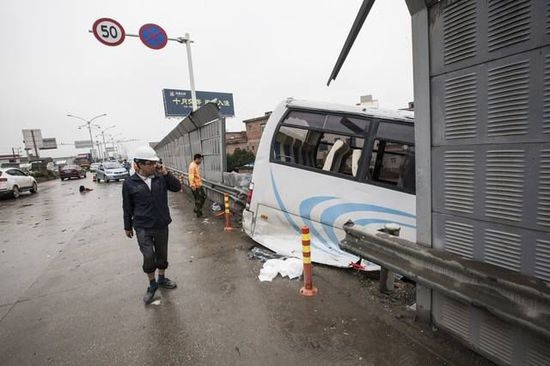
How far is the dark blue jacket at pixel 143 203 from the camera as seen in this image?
363 centimetres

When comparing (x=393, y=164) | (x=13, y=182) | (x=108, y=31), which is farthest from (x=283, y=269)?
(x=13, y=182)

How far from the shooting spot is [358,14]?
2.45m

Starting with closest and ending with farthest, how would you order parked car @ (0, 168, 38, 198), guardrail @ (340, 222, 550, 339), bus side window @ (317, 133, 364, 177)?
guardrail @ (340, 222, 550, 339) → bus side window @ (317, 133, 364, 177) → parked car @ (0, 168, 38, 198)

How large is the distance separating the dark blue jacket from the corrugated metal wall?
3.22 metres

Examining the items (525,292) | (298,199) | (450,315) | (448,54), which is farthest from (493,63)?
(298,199)

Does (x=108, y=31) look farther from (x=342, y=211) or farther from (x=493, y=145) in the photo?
(x=493, y=145)

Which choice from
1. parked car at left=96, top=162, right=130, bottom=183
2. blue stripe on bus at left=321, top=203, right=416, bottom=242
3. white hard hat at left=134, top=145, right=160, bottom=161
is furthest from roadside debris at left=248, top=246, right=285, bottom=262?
parked car at left=96, top=162, right=130, bottom=183

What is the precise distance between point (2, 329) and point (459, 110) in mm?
5311

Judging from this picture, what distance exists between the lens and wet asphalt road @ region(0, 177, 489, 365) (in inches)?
102

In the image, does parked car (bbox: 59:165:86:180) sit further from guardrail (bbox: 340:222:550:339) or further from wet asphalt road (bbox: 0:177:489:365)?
guardrail (bbox: 340:222:550:339)

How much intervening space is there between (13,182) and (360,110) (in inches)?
796

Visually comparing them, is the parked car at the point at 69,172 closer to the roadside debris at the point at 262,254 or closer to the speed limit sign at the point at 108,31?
the speed limit sign at the point at 108,31

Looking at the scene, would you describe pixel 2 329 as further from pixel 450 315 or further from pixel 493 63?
pixel 493 63

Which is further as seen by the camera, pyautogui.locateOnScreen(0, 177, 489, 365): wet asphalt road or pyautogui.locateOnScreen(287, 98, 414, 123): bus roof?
pyautogui.locateOnScreen(287, 98, 414, 123): bus roof
